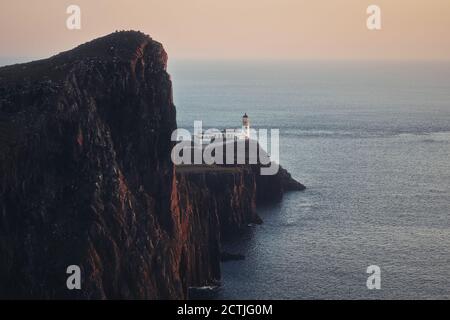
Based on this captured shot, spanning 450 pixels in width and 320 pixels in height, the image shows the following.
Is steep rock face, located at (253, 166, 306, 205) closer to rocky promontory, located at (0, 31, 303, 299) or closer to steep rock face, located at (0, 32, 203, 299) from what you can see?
rocky promontory, located at (0, 31, 303, 299)

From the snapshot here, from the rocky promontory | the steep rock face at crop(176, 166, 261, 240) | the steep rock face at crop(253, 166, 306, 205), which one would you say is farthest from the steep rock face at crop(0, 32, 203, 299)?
A: the steep rock face at crop(253, 166, 306, 205)

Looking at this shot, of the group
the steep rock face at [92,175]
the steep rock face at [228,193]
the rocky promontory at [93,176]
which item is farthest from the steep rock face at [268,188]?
the steep rock face at [92,175]

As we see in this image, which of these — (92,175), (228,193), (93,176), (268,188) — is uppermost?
(92,175)

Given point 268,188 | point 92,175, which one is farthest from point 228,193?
point 92,175

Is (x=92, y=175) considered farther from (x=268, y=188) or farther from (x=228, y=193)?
(x=268, y=188)

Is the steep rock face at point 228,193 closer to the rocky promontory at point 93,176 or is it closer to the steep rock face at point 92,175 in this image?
the rocky promontory at point 93,176
